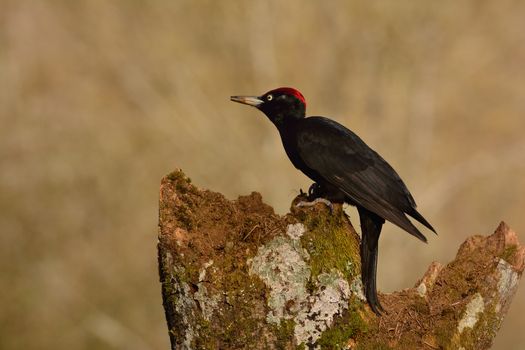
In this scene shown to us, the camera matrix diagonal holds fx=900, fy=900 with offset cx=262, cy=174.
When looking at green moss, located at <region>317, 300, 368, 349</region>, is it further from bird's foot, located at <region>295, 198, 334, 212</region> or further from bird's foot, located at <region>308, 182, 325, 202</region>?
bird's foot, located at <region>308, 182, 325, 202</region>

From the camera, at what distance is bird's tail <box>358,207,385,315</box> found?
415cm

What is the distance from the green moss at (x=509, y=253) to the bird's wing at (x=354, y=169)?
0.52m

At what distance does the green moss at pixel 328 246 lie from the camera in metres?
4.04

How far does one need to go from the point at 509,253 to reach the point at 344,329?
1.14m

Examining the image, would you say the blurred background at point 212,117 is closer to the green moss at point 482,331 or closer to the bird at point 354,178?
the bird at point 354,178

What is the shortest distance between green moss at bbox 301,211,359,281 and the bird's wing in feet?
1.45

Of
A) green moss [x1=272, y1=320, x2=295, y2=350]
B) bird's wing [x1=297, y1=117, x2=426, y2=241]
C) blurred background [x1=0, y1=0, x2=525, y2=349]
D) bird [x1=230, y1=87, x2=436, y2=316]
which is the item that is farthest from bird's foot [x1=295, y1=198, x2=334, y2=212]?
blurred background [x1=0, y1=0, x2=525, y2=349]

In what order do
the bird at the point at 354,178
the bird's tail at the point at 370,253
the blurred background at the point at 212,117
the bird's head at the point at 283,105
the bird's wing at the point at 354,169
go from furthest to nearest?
the blurred background at the point at 212,117 → the bird's head at the point at 283,105 → the bird's wing at the point at 354,169 → the bird at the point at 354,178 → the bird's tail at the point at 370,253

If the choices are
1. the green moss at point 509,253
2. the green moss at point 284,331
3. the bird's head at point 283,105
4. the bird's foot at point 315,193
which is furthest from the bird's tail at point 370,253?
the bird's head at point 283,105

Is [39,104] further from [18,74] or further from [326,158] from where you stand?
[326,158]

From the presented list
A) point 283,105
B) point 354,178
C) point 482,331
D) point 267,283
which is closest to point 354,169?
point 354,178

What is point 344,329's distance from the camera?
4.00 metres

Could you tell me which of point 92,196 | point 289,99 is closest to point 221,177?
point 92,196

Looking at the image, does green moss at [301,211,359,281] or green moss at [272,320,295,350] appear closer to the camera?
green moss at [272,320,295,350]
